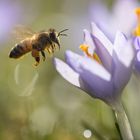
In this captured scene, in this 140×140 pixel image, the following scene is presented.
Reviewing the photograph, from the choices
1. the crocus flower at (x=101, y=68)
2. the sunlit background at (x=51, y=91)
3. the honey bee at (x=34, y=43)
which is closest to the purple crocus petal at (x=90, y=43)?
the crocus flower at (x=101, y=68)

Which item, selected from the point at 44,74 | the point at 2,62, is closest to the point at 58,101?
the point at 44,74

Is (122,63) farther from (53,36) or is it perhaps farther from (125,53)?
(53,36)

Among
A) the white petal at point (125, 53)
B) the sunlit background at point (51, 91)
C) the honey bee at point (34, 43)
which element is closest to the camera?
the white petal at point (125, 53)

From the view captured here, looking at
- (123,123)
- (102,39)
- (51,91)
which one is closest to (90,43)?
(102,39)

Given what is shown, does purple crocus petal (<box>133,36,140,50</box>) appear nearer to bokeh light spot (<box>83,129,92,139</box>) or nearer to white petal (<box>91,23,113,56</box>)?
white petal (<box>91,23,113,56</box>)

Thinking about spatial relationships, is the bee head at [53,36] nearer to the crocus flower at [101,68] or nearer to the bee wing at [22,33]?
the bee wing at [22,33]

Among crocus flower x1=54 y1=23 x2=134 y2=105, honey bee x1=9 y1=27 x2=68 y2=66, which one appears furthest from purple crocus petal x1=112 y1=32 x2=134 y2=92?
honey bee x1=9 y1=27 x2=68 y2=66
